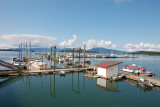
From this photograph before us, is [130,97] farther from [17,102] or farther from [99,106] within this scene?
[17,102]

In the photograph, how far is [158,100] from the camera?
54.6ft

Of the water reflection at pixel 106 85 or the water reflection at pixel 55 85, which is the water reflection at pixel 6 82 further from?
the water reflection at pixel 106 85

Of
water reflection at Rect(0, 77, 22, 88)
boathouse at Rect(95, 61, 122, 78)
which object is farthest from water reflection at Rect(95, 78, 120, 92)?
water reflection at Rect(0, 77, 22, 88)

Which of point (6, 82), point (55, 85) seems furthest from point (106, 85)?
point (6, 82)

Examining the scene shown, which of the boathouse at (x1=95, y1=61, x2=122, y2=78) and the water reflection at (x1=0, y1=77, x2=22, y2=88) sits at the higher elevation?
the boathouse at (x1=95, y1=61, x2=122, y2=78)

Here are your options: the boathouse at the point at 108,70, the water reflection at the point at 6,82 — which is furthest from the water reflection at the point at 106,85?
the water reflection at the point at 6,82

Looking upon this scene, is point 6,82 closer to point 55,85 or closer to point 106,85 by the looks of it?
point 55,85

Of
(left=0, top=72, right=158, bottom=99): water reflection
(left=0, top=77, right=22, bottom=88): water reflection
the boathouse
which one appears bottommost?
(left=0, top=72, right=158, bottom=99): water reflection

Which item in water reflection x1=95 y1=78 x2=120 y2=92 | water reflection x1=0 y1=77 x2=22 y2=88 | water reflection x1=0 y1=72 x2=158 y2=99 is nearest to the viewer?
water reflection x1=0 y1=72 x2=158 y2=99

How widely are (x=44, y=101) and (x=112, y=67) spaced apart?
19140 mm

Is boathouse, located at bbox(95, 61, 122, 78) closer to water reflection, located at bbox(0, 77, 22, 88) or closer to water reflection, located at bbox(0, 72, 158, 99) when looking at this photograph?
water reflection, located at bbox(0, 72, 158, 99)

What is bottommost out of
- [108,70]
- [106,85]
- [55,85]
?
[55,85]

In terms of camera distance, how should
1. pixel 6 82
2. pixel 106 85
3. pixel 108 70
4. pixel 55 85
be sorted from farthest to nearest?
pixel 108 70 → pixel 6 82 → pixel 55 85 → pixel 106 85

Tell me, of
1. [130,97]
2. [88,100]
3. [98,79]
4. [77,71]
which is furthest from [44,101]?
[77,71]
